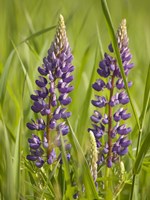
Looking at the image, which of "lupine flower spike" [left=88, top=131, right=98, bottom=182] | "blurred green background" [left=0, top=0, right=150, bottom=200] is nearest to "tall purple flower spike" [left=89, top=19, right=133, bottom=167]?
"blurred green background" [left=0, top=0, right=150, bottom=200]

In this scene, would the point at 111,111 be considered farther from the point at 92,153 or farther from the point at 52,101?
the point at 92,153

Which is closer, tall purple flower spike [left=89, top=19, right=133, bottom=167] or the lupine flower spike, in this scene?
the lupine flower spike

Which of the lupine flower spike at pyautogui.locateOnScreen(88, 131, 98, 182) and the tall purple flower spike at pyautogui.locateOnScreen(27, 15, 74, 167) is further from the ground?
the tall purple flower spike at pyautogui.locateOnScreen(27, 15, 74, 167)

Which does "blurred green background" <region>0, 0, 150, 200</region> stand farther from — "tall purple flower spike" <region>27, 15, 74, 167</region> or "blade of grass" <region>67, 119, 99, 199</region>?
"blade of grass" <region>67, 119, 99, 199</region>

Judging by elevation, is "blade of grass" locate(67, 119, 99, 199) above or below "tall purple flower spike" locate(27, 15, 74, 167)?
below

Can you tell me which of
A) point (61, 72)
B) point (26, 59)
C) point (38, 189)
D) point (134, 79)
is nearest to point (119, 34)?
point (61, 72)

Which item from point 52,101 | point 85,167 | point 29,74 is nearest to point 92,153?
point 85,167

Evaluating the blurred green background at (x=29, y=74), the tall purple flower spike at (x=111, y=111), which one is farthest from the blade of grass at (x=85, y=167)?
the tall purple flower spike at (x=111, y=111)

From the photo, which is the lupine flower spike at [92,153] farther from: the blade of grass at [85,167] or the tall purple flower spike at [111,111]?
the tall purple flower spike at [111,111]

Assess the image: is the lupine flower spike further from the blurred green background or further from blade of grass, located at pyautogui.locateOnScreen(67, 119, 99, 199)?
the blurred green background

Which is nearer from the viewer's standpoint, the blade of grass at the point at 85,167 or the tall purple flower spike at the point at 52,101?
the blade of grass at the point at 85,167

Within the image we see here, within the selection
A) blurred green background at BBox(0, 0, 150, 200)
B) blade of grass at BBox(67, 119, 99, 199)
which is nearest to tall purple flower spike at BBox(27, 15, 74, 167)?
blurred green background at BBox(0, 0, 150, 200)

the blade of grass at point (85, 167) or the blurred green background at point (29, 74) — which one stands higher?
the blurred green background at point (29, 74)
